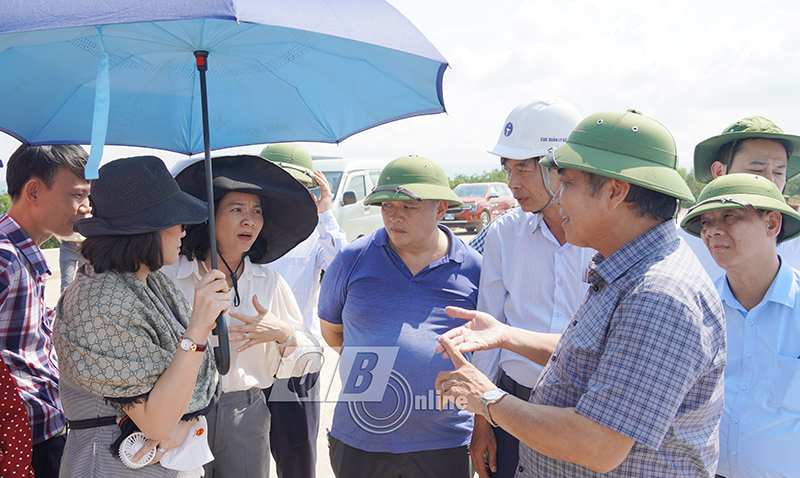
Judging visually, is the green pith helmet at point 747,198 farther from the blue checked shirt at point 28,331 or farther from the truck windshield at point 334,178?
the truck windshield at point 334,178

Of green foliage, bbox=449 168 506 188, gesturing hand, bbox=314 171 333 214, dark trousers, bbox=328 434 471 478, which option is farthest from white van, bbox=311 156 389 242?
green foliage, bbox=449 168 506 188

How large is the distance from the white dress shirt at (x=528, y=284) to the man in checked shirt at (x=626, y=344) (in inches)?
26.4

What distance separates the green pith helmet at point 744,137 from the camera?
2773mm

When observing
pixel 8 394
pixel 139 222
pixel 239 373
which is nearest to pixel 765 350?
pixel 239 373

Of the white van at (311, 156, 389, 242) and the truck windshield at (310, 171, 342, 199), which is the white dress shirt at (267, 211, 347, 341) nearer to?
the white van at (311, 156, 389, 242)

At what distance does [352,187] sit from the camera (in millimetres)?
10188

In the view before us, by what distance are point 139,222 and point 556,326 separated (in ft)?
5.93

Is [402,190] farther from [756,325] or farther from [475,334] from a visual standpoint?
[756,325]

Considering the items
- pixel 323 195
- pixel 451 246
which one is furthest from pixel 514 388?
pixel 323 195

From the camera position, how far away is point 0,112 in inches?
85.5

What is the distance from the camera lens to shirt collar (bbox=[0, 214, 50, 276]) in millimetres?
2086

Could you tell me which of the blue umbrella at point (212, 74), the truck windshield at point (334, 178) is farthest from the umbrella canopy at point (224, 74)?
the truck windshield at point (334, 178)

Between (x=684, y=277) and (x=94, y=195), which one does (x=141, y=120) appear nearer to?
(x=94, y=195)

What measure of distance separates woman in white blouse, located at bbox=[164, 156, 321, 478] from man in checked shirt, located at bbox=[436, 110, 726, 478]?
961 mm
